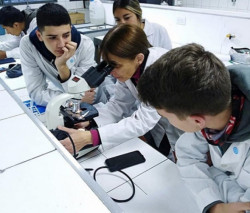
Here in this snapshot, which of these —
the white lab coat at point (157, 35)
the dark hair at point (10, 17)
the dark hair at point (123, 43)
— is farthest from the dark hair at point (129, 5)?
the dark hair at point (10, 17)

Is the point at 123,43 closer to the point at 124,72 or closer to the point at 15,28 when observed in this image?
the point at 124,72

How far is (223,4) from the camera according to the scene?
13.2 ft

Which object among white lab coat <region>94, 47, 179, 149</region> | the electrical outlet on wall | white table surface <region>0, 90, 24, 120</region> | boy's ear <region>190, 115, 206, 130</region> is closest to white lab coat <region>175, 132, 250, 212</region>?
boy's ear <region>190, 115, 206, 130</region>

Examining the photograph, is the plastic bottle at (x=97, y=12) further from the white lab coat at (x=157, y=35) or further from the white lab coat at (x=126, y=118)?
the white lab coat at (x=126, y=118)

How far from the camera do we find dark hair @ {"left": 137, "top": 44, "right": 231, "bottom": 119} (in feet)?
2.08

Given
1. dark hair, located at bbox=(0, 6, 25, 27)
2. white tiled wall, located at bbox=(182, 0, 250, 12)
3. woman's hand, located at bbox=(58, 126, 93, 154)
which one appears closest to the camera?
woman's hand, located at bbox=(58, 126, 93, 154)

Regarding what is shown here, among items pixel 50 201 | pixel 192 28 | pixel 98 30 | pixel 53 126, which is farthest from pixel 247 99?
pixel 98 30

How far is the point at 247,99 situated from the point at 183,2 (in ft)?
14.3

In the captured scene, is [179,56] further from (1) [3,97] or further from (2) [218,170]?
(1) [3,97]

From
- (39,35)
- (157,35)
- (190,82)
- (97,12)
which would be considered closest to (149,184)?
(190,82)

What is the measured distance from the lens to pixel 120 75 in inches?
48.1

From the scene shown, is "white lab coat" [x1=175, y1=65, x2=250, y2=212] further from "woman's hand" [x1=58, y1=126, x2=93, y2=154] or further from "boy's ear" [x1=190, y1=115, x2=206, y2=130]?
"woman's hand" [x1=58, y1=126, x2=93, y2=154]

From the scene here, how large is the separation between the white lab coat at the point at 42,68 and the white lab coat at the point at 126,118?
14.7 inches

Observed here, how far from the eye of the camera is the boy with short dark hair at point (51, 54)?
1473 mm
